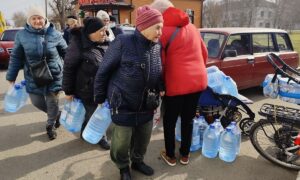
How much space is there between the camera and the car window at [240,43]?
563cm

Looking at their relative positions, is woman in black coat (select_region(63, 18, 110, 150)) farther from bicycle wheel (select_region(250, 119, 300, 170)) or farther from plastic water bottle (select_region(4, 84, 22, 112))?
bicycle wheel (select_region(250, 119, 300, 170))

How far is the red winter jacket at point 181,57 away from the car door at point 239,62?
2.48m

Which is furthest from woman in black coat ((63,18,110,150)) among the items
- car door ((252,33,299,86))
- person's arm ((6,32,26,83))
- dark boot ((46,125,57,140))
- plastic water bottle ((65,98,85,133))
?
car door ((252,33,299,86))

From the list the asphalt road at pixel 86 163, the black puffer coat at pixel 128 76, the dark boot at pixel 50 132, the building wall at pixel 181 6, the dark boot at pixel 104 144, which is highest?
the building wall at pixel 181 6

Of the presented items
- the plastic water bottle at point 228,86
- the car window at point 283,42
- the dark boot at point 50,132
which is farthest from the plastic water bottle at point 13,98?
the car window at point 283,42

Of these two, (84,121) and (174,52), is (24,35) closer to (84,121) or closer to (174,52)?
(84,121)

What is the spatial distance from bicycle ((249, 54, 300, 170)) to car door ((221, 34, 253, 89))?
6.63 ft

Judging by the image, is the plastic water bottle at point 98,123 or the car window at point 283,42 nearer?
the plastic water bottle at point 98,123

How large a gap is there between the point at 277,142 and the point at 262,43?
352 centimetres

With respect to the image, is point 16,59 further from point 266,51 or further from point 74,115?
point 266,51

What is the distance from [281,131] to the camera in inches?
134

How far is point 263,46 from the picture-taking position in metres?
6.38

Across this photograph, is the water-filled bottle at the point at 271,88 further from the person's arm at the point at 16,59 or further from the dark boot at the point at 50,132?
the person's arm at the point at 16,59

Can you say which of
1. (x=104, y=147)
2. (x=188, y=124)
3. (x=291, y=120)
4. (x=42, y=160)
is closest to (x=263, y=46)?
(x=291, y=120)
